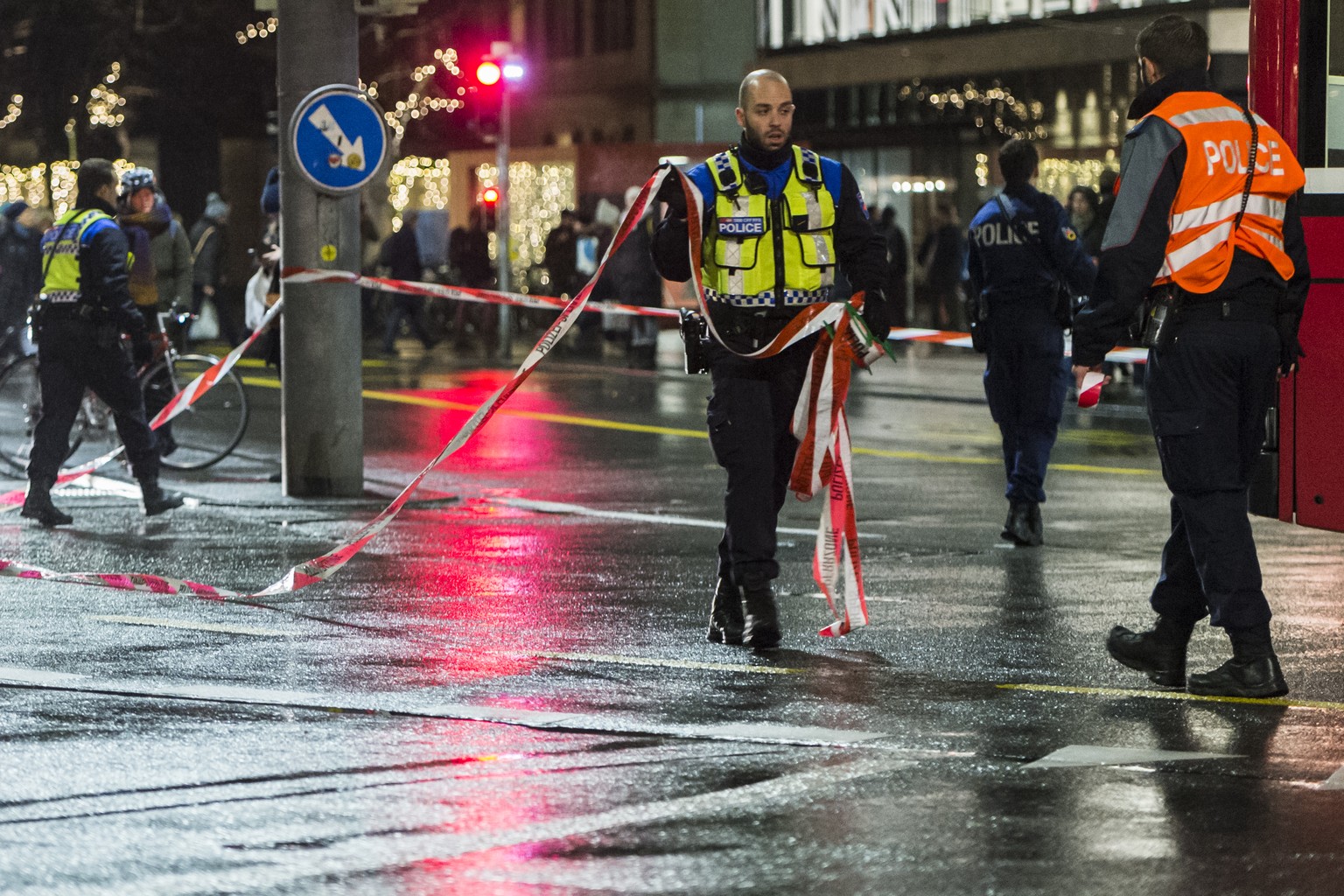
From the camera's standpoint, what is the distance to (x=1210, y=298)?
6.82m

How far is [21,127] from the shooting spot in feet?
156

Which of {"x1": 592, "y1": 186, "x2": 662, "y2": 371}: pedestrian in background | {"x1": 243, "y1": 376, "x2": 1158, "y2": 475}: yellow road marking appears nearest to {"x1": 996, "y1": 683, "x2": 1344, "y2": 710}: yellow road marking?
{"x1": 243, "y1": 376, "x2": 1158, "y2": 475}: yellow road marking

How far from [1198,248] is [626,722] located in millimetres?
2075

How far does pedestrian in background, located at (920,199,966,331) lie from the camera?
28.6m

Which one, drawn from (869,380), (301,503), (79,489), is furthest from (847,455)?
(869,380)

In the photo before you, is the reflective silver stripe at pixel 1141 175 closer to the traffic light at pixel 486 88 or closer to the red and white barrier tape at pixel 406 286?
the red and white barrier tape at pixel 406 286

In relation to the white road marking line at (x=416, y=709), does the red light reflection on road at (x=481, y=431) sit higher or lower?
lower

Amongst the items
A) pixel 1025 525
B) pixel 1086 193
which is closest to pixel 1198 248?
pixel 1025 525

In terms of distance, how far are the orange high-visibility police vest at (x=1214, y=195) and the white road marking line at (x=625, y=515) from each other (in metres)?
4.60

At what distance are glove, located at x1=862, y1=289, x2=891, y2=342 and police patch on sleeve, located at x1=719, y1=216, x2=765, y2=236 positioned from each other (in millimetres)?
438

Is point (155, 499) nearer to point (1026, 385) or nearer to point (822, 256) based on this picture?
point (1026, 385)

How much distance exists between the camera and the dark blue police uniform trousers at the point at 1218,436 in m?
6.80

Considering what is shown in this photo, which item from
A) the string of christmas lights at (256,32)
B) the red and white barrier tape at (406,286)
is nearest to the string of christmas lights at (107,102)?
the string of christmas lights at (256,32)

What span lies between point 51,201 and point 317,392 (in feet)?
108
